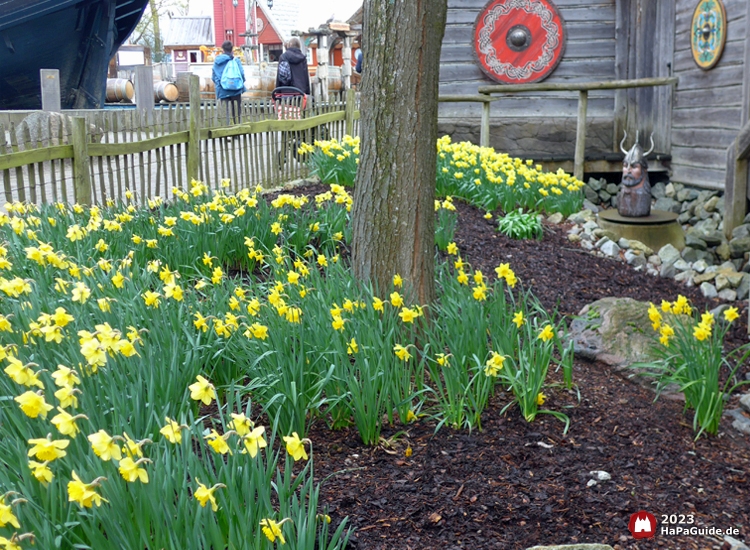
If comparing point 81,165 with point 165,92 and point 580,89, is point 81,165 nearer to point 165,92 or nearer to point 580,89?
point 580,89

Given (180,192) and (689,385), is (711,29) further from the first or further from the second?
(689,385)

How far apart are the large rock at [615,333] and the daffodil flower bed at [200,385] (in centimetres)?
57

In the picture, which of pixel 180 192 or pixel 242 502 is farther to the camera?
pixel 180 192

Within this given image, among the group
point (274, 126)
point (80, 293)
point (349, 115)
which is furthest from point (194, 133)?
point (80, 293)

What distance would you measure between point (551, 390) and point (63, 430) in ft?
6.42

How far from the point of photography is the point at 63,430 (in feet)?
5.48

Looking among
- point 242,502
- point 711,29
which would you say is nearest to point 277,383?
point 242,502

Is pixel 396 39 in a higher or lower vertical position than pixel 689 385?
higher

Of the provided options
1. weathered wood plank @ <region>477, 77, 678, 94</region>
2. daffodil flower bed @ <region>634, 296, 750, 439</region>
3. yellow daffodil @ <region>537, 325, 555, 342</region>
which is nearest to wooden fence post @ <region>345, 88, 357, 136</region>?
weathered wood plank @ <region>477, 77, 678, 94</region>

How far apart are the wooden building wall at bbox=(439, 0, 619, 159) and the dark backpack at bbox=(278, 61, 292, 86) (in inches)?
89.8

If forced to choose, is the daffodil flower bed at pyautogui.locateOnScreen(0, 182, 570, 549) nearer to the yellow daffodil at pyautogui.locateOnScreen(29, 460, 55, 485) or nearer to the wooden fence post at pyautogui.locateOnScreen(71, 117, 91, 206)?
the yellow daffodil at pyautogui.locateOnScreen(29, 460, 55, 485)

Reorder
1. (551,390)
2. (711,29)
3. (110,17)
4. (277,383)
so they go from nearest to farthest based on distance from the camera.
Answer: (277,383) < (551,390) < (711,29) < (110,17)

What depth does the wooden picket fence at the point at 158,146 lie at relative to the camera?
5.68 metres

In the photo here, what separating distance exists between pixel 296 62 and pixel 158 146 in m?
4.99
